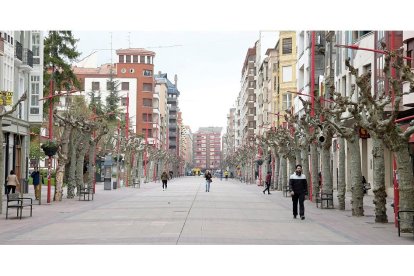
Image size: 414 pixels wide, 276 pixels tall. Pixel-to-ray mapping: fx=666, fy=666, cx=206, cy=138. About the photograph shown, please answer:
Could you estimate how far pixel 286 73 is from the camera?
78.4 meters

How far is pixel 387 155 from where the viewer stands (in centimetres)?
4144

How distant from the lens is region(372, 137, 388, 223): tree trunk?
21172 millimetres

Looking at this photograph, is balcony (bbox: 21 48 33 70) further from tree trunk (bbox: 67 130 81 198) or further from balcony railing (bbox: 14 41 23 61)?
tree trunk (bbox: 67 130 81 198)

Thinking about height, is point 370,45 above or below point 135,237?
above

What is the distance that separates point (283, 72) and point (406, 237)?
2485 inches

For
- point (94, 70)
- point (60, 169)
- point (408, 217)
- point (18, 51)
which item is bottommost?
point (408, 217)

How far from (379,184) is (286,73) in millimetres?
58001

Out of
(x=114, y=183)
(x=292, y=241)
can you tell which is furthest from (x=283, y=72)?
(x=292, y=241)

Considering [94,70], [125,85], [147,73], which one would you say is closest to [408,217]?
[125,85]

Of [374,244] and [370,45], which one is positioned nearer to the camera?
[374,244]

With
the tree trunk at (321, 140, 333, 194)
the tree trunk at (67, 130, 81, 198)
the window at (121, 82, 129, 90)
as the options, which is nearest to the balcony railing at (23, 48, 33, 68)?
the tree trunk at (67, 130, 81, 198)

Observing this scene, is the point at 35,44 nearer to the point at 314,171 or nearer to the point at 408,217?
the point at 314,171

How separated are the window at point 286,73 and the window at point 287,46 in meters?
2.14
